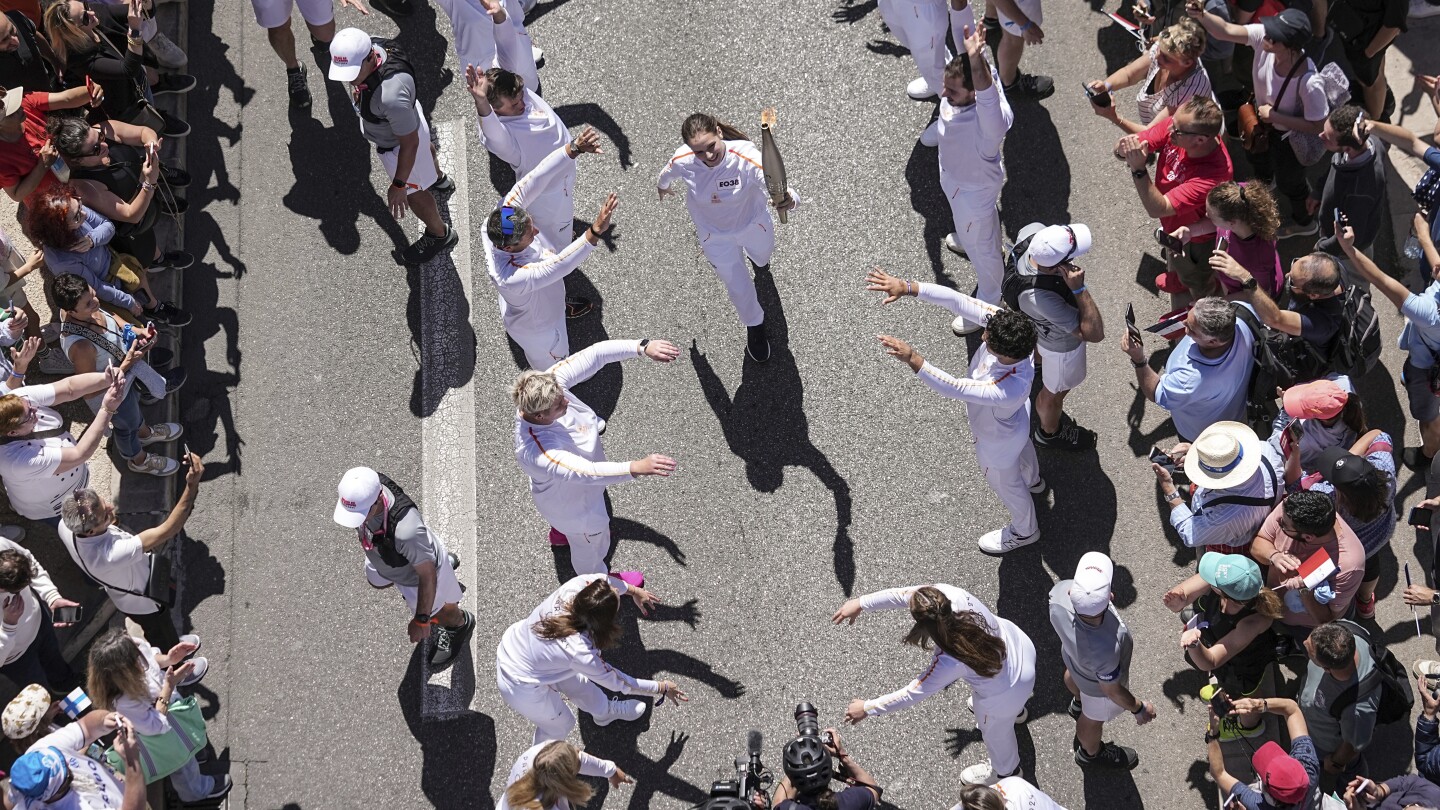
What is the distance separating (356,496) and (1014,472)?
413 centimetres

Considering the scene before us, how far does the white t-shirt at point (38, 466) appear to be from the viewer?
8.54 metres

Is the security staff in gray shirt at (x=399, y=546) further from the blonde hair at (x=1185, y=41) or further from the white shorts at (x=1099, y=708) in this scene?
the blonde hair at (x=1185, y=41)

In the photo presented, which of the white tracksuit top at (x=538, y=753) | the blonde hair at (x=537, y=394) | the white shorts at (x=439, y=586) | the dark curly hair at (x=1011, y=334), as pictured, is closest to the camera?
the white tracksuit top at (x=538, y=753)

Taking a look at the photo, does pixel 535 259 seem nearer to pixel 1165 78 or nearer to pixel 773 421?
pixel 773 421

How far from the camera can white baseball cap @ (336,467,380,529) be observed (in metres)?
7.91

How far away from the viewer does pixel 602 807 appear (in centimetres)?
882

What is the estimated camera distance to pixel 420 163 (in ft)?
33.6

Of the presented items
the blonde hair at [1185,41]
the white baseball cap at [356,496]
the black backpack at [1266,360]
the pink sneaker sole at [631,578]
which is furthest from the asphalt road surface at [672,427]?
the white baseball cap at [356,496]

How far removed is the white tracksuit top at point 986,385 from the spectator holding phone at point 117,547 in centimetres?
478

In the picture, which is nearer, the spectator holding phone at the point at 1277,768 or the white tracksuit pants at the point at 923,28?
the spectator holding phone at the point at 1277,768

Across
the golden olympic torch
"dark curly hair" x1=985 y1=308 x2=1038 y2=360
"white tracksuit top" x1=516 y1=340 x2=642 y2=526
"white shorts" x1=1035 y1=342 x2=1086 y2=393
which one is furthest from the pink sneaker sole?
"white shorts" x1=1035 y1=342 x2=1086 y2=393

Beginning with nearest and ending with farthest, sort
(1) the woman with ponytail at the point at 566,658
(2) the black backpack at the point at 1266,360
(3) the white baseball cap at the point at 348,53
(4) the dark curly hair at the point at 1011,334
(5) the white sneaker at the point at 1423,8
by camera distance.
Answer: (1) the woman with ponytail at the point at 566,658 < (4) the dark curly hair at the point at 1011,334 < (2) the black backpack at the point at 1266,360 < (3) the white baseball cap at the point at 348,53 < (5) the white sneaker at the point at 1423,8

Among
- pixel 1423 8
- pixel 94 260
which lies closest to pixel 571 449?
pixel 94 260

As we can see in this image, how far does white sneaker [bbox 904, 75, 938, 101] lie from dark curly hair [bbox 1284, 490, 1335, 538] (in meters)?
4.63
